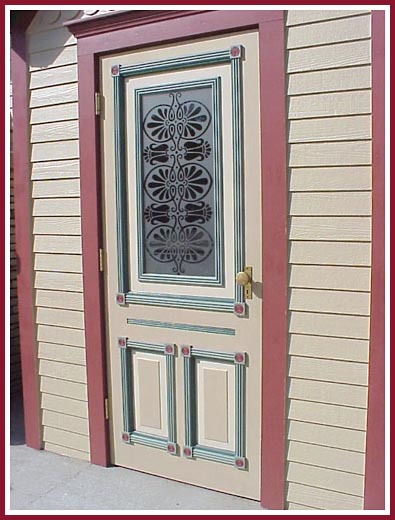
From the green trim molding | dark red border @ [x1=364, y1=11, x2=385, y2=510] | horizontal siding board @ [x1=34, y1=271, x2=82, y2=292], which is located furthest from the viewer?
horizontal siding board @ [x1=34, y1=271, x2=82, y2=292]

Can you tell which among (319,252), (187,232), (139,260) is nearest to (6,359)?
(139,260)

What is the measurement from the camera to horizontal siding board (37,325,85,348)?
3.22m

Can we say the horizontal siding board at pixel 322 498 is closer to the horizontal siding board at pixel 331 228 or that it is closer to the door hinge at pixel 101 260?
the horizontal siding board at pixel 331 228

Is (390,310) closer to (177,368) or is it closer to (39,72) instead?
(177,368)

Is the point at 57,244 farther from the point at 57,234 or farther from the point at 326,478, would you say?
the point at 326,478

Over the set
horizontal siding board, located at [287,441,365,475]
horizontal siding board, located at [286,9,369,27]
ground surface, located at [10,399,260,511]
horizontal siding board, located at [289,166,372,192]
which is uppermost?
horizontal siding board, located at [286,9,369,27]

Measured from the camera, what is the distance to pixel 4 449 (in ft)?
9.25

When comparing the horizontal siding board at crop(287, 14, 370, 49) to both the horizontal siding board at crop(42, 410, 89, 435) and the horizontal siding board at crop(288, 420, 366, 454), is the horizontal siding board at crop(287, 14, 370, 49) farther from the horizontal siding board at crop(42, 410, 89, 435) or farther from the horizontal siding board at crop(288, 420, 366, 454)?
the horizontal siding board at crop(42, 410, 89, 435)

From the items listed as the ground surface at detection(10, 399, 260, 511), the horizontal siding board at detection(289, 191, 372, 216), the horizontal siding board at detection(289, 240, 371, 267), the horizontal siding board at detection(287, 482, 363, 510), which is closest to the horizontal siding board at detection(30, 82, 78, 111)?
the horizontal siding board at detection(289, 191, 372, 216)

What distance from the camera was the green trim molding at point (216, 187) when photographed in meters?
2.62

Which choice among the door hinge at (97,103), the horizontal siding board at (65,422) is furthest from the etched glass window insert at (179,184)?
the horizontal siding board at (65,422)

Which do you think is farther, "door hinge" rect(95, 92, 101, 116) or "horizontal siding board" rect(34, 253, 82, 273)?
"horizontal siding board" rect(34, 253, 82, 273)

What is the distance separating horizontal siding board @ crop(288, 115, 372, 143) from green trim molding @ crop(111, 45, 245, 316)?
291 millimetres

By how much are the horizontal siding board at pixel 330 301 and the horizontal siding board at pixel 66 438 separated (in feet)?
5.31
